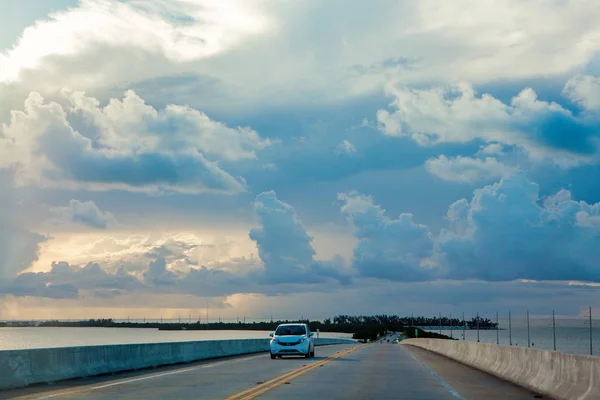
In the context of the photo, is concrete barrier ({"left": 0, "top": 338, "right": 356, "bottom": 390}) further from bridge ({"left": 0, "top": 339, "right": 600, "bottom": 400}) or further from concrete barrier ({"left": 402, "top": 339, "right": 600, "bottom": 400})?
concrete barrier ({"left": 402, "top": 339, "right": 600, "bottom": 400})

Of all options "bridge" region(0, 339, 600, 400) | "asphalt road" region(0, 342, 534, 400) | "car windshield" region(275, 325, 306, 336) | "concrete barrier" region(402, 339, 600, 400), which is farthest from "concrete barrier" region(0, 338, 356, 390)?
"concrete barrier" region(402, 339, 600, 400)

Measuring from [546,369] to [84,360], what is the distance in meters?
13.1

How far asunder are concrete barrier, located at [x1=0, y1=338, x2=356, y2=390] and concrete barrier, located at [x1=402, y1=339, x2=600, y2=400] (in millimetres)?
12422

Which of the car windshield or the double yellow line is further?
the car windshield

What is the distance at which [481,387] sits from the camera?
2152cm

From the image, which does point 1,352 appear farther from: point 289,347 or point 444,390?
point 289,347

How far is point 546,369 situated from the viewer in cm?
2028

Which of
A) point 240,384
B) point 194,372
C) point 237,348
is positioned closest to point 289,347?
point 237,348

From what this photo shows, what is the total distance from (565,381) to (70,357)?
530 inches

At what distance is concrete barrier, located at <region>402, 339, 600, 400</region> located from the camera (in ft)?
53.1

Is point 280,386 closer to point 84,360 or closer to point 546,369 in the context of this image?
point 546,369

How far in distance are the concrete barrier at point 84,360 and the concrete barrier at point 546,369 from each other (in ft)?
40.8

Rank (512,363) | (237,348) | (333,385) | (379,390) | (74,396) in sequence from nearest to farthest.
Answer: (74,396), (379,390), (333,385), (512,363), (237,348)

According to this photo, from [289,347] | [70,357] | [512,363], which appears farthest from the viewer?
[289,347]
